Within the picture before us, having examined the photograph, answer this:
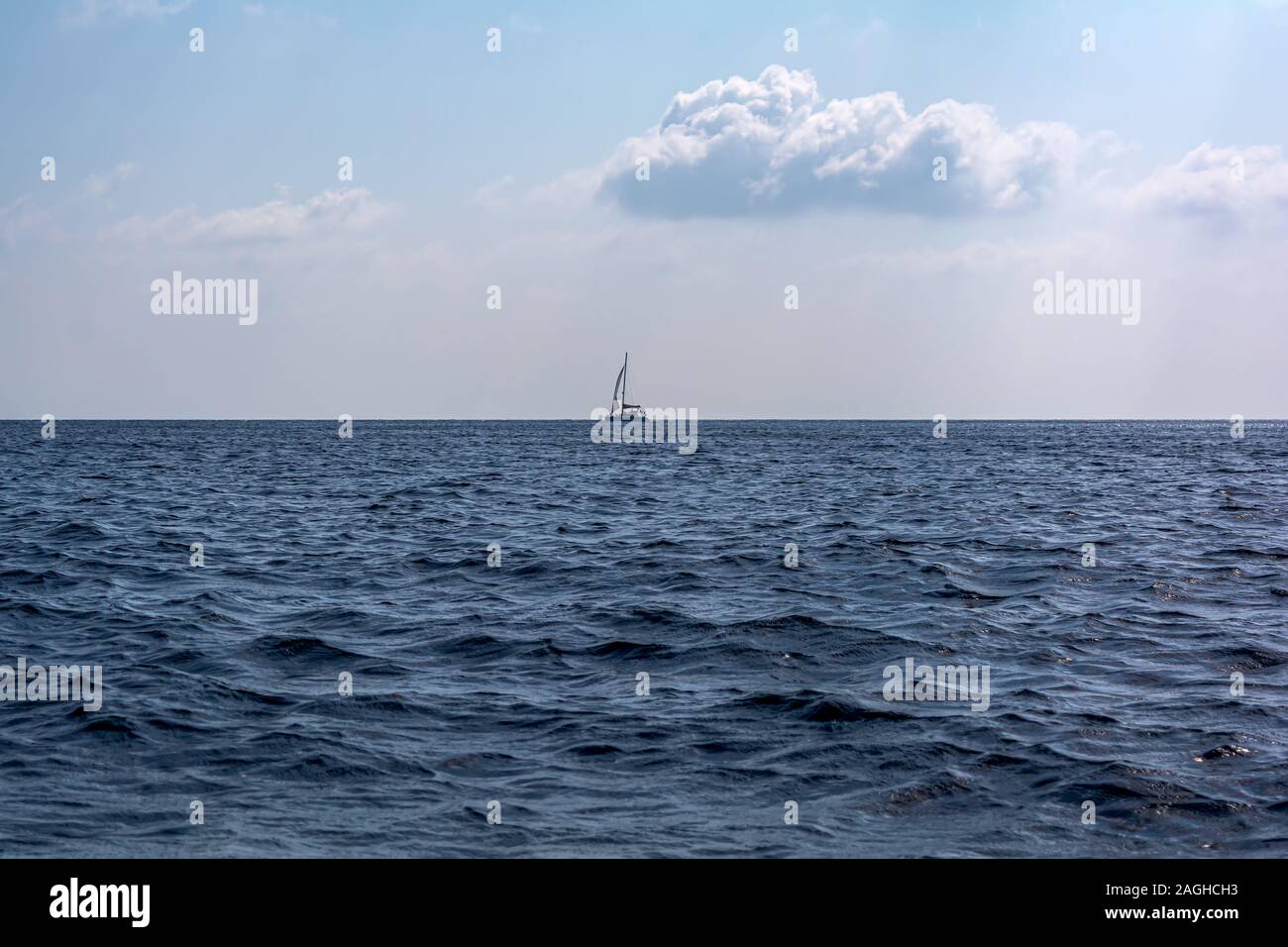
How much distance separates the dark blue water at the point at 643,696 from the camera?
31.8 ft

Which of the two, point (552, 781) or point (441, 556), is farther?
point (441, 556)

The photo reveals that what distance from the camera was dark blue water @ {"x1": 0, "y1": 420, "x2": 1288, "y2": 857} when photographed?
31.8 feet

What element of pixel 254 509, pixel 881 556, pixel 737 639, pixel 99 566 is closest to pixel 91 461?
pixel 254 509

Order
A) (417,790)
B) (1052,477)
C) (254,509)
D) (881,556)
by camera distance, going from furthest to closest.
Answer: (1052,477), (254,509), (881,556), (417,790)

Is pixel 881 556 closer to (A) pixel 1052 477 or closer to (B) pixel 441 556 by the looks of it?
(B) pixel 441 556

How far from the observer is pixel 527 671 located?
1519cm

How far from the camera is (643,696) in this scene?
1385 centimetres

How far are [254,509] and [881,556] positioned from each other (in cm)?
2249
